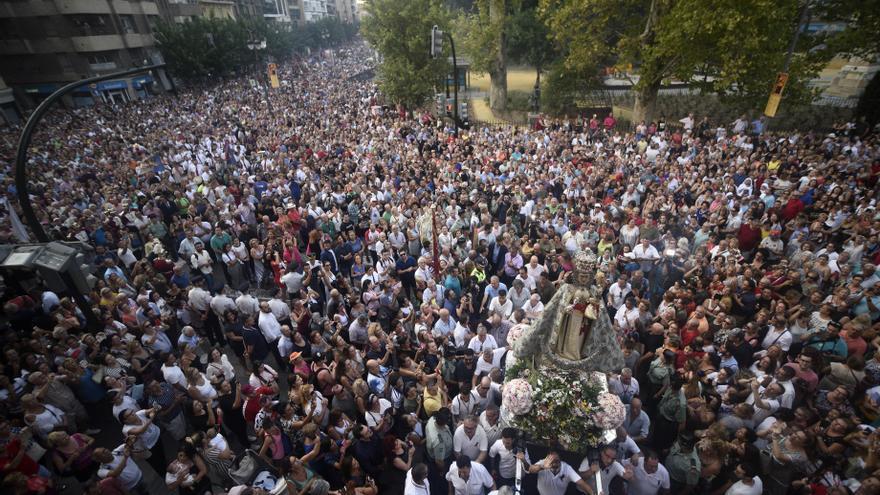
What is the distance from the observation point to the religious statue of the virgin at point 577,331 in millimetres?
4727

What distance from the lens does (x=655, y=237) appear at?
916 cm

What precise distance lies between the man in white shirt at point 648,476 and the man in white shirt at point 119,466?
19.6 feet

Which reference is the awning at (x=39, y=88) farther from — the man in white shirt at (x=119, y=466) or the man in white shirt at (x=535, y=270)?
the man in white shirt at (x=535, y=270)

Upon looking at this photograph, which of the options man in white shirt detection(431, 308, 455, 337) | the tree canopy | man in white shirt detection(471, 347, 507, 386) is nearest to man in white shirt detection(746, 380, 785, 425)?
man in white shirt detection(471, 347, 507, 386)

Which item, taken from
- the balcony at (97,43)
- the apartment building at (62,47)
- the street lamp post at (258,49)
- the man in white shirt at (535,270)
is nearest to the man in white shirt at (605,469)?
the man in white shirt at (535,270)

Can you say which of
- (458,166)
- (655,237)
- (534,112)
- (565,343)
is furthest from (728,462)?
(534,112)

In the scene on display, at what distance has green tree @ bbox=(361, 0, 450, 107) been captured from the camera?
25422 millimetres

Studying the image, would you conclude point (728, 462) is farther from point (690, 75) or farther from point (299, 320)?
point (690, 75)

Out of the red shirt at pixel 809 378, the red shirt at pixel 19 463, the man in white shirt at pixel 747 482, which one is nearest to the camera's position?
the man in white shirt at pixel 747 482

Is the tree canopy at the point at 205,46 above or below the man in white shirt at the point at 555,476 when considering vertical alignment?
above

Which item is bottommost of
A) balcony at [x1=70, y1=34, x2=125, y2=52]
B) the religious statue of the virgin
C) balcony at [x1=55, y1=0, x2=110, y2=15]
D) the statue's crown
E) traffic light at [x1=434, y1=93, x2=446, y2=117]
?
traffic light at [x1=434, y1=93, x2=446, y2=117]

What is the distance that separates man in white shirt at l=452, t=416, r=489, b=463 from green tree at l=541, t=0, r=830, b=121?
17.2 meters

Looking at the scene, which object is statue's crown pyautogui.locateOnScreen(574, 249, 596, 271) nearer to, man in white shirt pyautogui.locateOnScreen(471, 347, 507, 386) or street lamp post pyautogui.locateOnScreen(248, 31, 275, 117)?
man in white shirt pyautogui.locateOnScreen(471, 347, 507, 386)

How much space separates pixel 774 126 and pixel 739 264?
17.4 meters
